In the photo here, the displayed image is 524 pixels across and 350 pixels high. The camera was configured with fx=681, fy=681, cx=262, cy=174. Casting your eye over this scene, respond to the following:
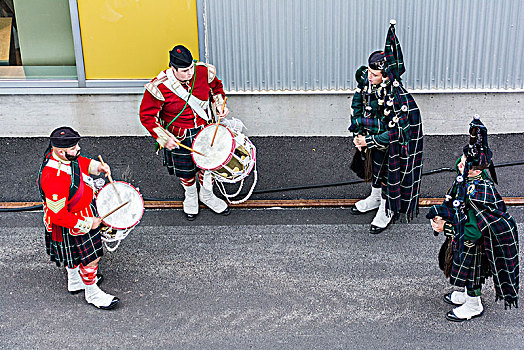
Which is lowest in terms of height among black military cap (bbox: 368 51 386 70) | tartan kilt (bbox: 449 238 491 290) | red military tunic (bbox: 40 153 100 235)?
tartan kilt (bbox: 449 238 491 290)

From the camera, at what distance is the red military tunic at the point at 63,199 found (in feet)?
17.1

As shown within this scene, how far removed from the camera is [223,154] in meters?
6.43

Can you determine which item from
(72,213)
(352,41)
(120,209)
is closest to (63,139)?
(72,213)

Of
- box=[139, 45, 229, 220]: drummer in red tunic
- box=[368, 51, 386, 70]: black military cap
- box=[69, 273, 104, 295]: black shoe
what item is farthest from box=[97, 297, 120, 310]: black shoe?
box=[368, 51, 386, 70]: black military cap

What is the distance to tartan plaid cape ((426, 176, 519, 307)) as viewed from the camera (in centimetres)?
506

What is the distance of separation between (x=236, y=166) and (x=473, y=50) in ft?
12.7

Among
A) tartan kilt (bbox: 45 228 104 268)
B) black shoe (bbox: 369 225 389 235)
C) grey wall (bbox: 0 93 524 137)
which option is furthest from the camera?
grey wall (bbox: 0 93 524 137)

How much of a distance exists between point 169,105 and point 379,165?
216cm

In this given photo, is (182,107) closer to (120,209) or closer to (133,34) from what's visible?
(120,209)

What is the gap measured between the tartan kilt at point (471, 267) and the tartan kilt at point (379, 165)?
1.59m

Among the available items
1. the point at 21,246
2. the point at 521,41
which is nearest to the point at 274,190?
the point at 21,246

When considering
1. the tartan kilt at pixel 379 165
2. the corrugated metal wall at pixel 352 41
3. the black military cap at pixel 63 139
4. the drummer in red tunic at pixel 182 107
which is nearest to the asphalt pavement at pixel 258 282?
the tartan kilt at pixel 379 165

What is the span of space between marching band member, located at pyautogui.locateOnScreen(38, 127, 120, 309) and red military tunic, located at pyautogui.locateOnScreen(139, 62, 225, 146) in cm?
112

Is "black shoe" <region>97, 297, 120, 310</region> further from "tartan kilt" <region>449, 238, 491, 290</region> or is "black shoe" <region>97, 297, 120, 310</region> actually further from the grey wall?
the grey wall
